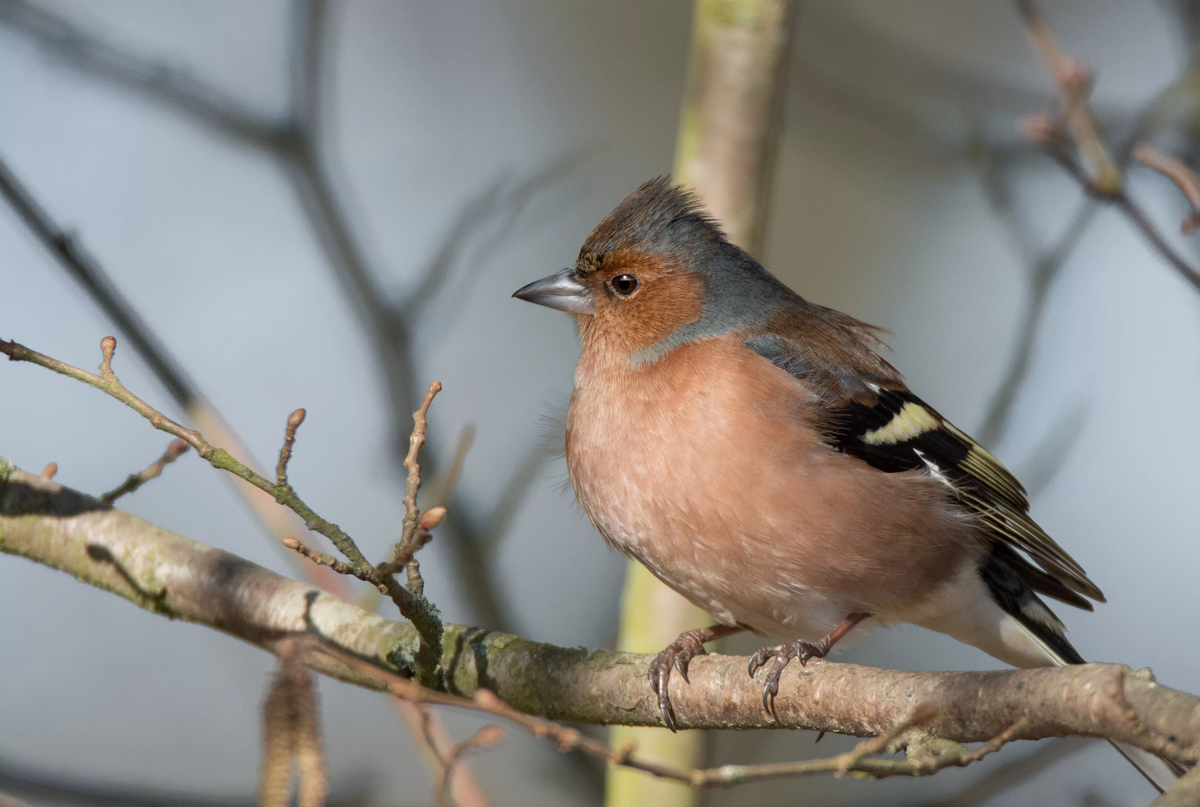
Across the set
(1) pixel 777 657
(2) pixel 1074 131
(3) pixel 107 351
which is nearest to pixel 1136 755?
(1) pixel 777 657

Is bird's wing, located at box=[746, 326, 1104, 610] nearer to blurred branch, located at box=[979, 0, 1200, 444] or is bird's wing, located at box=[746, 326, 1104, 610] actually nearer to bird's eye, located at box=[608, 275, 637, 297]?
bird's eye, located at box=[608, 275, 637, 297]

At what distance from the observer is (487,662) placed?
2.88 m

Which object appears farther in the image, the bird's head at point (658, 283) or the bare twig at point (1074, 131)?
the bird's head at point (658, 283)

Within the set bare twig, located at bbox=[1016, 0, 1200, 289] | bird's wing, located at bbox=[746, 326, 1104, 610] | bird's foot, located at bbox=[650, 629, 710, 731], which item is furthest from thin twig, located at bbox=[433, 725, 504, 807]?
bare twig, located at bbox=[1016, 0, 1200, 289]

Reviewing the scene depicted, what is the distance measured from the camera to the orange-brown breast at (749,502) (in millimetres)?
3150

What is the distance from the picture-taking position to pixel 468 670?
2.88m

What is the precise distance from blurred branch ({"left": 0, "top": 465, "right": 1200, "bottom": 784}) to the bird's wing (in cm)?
102

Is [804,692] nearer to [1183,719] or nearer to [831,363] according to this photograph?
[1183,719]

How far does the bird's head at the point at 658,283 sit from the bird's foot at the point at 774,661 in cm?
117

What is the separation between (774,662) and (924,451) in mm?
1280

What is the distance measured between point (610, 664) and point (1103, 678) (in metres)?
1.43

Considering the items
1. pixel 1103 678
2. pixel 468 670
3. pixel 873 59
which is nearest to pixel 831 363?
pixel 468 670

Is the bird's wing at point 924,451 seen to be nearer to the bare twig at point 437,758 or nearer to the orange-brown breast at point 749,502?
the orange-brown breast at point 749,502

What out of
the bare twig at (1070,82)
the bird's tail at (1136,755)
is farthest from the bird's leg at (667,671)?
the bare twig at (1070,82)
